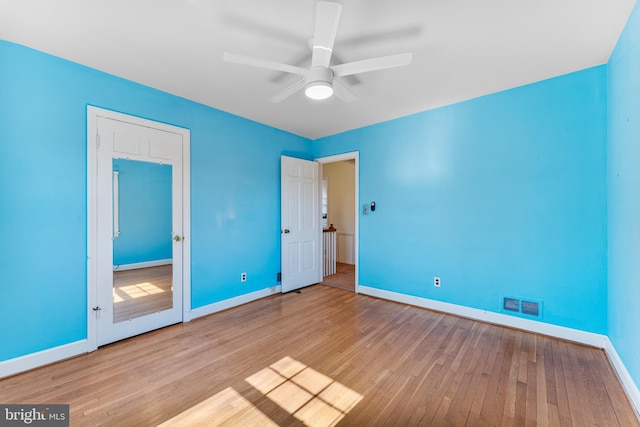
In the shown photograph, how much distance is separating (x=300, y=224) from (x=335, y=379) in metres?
2.62

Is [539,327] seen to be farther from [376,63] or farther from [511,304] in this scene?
[376,63]

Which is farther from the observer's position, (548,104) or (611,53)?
(548,104)

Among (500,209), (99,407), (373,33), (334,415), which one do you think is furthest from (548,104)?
(99,407)

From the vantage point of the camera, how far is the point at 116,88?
8.28 feet

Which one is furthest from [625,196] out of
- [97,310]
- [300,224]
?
[97,310]

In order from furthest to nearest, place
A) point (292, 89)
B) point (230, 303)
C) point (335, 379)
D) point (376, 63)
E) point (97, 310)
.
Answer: point (230, 303) → point (97, 310) → point (292, 89) → point (335, 379) → point (376, 63)

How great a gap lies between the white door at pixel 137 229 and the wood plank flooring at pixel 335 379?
0.85 ft

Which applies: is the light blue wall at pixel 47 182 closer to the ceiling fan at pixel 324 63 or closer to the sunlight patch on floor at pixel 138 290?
the sunlight patch on floor at pixel 138 290

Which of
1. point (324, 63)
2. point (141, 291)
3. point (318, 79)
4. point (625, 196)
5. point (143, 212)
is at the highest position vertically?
point (324, 63)

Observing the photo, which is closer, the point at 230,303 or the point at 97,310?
the point at 97,310

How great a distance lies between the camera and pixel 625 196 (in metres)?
1.92

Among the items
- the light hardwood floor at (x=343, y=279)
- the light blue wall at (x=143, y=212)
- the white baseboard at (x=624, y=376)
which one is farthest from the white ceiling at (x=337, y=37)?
the light hardwood floor at (x=343, y=279)

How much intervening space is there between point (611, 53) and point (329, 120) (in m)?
2.78

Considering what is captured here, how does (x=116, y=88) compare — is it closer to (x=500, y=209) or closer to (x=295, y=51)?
(x=295, y=51)
